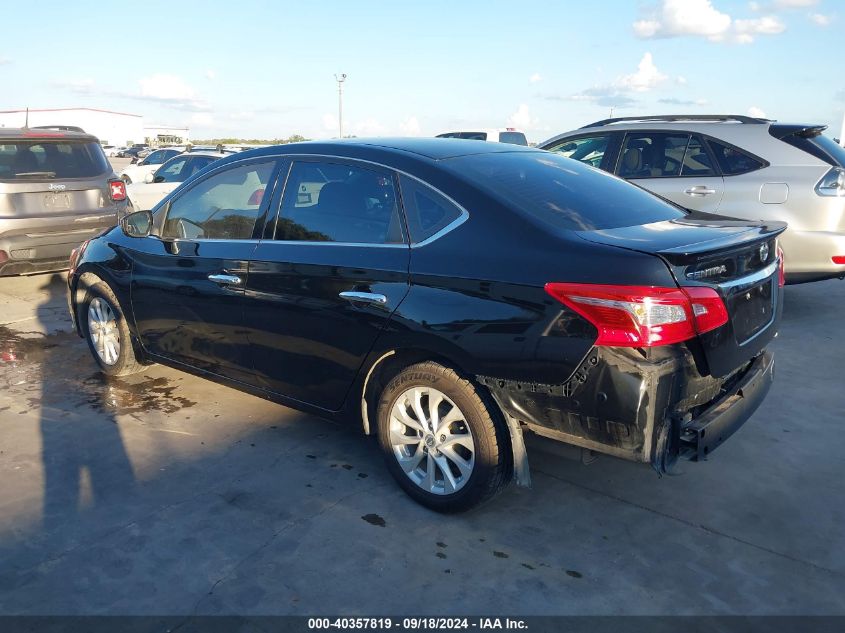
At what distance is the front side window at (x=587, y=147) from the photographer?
7.27m

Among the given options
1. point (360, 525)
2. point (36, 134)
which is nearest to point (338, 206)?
point (360, 525)

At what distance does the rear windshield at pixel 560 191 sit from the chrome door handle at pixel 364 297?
2.24 feet

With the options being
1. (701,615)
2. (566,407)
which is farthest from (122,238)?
(701,615)

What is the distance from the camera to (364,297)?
339 cm

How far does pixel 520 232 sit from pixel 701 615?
1646 millimetres

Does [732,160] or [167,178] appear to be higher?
[732,160]

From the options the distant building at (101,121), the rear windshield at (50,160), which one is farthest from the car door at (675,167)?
the distant building at (101,121)

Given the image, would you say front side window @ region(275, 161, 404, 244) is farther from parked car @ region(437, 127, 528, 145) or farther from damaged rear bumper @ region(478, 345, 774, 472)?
parked car @ region(437, 127, 528, 145)

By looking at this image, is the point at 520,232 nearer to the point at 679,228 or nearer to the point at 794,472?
the point at 679,228

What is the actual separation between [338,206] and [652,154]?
4.35 meters

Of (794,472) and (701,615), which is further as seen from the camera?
(794,472)

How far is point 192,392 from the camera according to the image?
197 inches

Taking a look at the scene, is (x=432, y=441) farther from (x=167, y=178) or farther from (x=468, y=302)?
(x=167, y=178)

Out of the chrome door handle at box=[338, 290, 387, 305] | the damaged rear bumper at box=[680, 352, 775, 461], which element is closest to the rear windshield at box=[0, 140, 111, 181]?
the chrome door handle at box=[338, 290, 387, 305]
